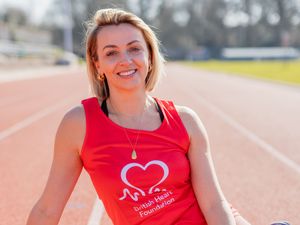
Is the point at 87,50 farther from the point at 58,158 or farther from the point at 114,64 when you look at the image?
the point at 58,158

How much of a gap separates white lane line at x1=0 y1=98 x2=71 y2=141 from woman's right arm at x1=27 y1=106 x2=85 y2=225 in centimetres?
682

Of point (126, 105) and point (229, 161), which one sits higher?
point (126, 105)

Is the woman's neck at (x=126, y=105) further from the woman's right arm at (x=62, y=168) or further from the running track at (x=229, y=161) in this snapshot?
the running track at (x=229, y=161)

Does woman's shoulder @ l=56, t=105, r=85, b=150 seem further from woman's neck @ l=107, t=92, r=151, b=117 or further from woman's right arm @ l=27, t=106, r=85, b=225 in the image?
woman's neck @ l=107, t=92, r=151, b=117

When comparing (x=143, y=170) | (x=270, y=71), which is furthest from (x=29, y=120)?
(x=270, y=71)

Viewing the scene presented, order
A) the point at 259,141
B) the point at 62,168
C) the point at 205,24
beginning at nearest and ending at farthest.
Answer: the point at 62,168 → the point at 259,141 → the point at 205,24

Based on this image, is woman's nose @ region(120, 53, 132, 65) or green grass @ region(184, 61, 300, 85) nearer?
woman's nose @ region(120, 53, 132, 65)

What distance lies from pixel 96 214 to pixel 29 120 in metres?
7.49

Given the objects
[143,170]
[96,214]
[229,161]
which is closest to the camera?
[143,170]

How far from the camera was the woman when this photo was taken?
231 centimetres

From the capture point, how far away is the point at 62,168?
2.39 metres

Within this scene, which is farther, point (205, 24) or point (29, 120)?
point (205, 24)

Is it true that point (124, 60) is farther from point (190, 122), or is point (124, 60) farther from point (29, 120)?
point (29, 120)

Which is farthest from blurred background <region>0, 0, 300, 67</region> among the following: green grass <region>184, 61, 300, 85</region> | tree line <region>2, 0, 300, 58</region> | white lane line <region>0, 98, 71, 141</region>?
white lane line <region>0, 98, 71, 141</region>
